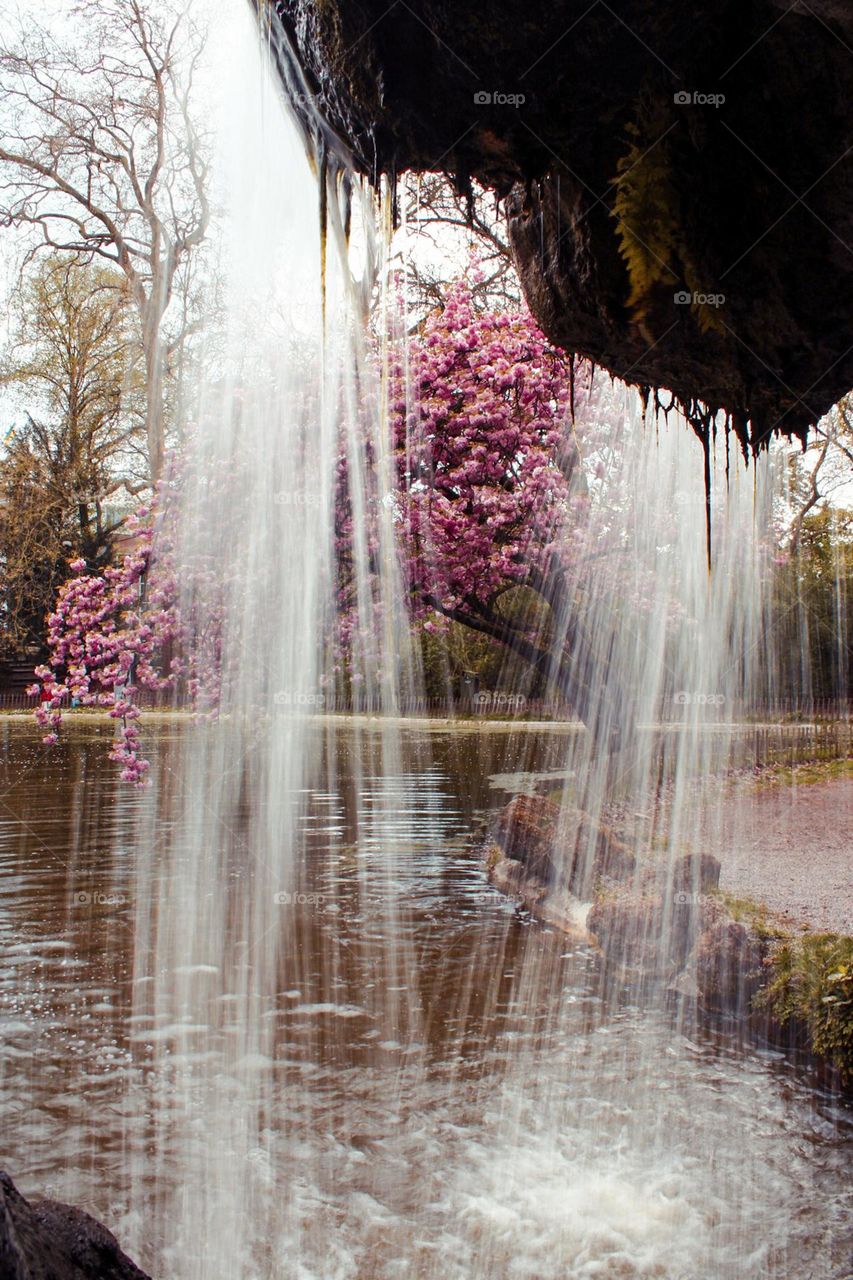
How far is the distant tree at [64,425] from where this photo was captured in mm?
23484

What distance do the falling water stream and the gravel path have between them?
31.2 inches

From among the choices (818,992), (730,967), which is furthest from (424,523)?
(818,992)

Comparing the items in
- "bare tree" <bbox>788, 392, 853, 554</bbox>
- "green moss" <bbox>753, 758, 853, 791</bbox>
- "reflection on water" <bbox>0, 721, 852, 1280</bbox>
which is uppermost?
"bare tree" <bbox>788, 392, 853, 554</bbox>

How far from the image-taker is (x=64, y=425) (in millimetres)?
26109

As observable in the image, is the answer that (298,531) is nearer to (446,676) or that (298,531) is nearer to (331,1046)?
(331,1046)

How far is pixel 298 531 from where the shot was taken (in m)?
11.1

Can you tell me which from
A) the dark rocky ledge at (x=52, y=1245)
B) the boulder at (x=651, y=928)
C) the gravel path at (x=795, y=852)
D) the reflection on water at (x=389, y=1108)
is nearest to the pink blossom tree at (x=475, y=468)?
the gravel path at (x=795, y=852)

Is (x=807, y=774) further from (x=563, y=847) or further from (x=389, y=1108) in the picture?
(x=389, y=1108)

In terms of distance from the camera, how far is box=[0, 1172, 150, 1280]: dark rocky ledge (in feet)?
4.96

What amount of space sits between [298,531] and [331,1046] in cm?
672

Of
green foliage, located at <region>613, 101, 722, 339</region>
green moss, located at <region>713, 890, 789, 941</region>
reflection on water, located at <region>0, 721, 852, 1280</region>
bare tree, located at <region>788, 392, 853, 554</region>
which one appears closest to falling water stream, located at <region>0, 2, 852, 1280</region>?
reflection on water, located at <region>0, 721, 852, 1280</region>

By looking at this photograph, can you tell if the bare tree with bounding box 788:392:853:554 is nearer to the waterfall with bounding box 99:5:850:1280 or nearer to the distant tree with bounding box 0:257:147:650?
the waterfall with bounding box 99:5:850:1280

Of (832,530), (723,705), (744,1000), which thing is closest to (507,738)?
(723,705)

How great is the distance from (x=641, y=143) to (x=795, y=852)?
8571mm
